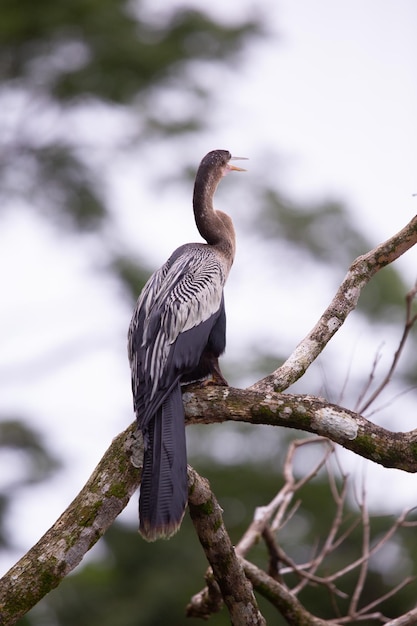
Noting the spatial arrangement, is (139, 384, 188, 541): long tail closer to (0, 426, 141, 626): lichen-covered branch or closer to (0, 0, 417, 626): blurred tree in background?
(0, 426, 141, 626): lichen-covered branch

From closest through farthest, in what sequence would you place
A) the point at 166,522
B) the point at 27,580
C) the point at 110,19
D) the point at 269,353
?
the point at 27,580, the point at 166,522, the point at 269,353, the point at 110,19

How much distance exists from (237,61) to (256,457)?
431 cm

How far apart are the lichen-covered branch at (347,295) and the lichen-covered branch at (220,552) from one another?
1.64 feet

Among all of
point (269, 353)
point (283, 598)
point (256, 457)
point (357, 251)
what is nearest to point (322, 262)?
point (357, 251)

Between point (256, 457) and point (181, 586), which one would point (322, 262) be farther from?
point (181, 586)

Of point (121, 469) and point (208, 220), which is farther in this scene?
point (208, 220)

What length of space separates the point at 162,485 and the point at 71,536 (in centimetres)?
34

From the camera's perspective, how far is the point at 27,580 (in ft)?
9.98

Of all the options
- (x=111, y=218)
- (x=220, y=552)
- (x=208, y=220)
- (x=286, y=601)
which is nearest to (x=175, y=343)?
(x=220, y=552)

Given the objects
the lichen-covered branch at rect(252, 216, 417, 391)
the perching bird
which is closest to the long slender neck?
the perching bird

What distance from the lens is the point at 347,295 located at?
3.79 meters

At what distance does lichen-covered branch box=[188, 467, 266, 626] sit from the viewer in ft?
11.6

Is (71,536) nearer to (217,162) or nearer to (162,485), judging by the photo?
(162,485)

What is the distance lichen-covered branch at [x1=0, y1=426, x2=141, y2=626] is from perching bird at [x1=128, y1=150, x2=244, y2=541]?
90 mm
